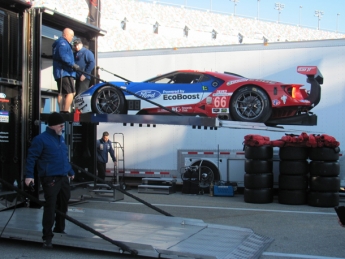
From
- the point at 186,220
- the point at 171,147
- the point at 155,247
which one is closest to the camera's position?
the point at 155,247

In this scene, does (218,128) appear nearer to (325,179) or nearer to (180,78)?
(325,179)

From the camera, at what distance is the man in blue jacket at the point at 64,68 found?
794cm

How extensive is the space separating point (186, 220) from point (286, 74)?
6.48 m

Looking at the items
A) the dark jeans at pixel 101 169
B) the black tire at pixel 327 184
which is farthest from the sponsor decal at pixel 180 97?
the dark jeans at pixel 101 169

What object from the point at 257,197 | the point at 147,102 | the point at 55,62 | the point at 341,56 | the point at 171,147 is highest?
the point at 341,56

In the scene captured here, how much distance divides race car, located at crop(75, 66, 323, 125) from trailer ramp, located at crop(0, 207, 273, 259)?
5.76 feet

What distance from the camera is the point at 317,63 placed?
39.9ft

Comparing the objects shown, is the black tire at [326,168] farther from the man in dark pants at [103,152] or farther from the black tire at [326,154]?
the man in dark pants at [103,152]

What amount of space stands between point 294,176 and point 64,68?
6.22m

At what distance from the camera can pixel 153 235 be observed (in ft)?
21.4

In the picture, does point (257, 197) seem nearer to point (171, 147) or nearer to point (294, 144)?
point (294, 144)

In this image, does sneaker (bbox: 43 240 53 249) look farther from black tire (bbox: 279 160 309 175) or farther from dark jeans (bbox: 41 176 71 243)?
black tire (bbox: 279 160 309 175)

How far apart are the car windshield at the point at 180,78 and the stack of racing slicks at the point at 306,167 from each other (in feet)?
13.4

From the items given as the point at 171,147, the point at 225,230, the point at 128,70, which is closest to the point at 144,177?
the point at 171,147
